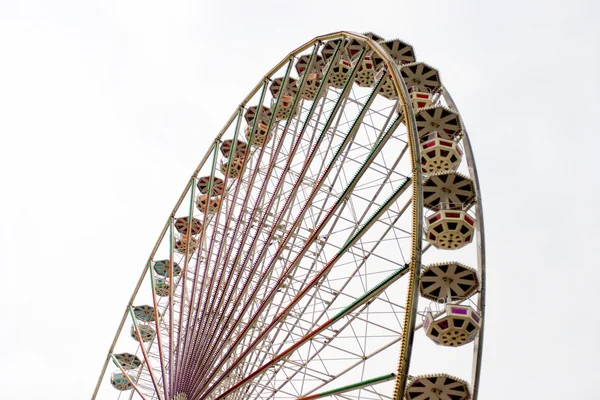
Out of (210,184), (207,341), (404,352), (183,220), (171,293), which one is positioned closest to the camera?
(404,352)

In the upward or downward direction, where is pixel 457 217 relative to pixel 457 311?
upward

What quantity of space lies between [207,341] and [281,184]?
462cm

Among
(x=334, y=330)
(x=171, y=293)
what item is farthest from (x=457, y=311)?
(x=171, y=293)

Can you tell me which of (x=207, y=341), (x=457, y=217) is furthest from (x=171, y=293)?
(x=457, y=217)

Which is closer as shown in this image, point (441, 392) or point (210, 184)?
point (441, 392)

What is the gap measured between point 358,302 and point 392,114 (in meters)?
6.44

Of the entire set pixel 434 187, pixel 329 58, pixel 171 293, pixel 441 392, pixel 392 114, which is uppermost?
pixel 329 58

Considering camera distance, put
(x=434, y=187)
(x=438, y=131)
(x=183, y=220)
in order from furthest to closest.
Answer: (x=183, y=220), (x=438, y=131), (x=434, y=187)

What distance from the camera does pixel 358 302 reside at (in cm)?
1312

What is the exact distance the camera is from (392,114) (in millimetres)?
17844

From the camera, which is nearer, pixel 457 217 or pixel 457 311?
pixel 457 311

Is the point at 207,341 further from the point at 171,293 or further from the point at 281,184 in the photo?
the point at 281,184

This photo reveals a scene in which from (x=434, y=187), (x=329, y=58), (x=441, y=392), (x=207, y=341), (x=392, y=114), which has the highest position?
(x=329, y=58)

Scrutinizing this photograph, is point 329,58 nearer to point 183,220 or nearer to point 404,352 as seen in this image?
point 183,220
